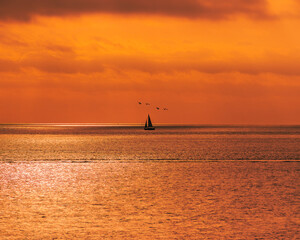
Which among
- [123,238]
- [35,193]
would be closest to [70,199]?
[35,193]

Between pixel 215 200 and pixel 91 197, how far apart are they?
3.08 m

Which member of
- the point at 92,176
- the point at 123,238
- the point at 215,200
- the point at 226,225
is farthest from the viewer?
the point at 92,176

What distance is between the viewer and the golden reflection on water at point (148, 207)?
7785 mm

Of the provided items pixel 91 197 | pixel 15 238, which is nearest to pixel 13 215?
pixel 15 238

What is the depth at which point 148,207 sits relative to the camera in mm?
10078

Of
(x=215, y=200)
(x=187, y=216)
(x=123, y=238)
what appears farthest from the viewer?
(x=215, y=200)

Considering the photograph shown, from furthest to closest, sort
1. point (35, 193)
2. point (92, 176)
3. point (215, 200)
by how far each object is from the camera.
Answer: point (92, 176)
point (35, 193)
point (215, 200)

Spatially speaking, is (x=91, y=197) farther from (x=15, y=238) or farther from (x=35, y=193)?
(x=15, y=238)

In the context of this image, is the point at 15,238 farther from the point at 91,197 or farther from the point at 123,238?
the point at 91,197

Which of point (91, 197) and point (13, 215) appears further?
point (91, 197)

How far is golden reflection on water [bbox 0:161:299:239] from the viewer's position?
7.79m

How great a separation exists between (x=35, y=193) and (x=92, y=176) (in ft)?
15.1

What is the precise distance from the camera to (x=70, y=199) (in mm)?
11266

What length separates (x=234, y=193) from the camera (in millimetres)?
12336
